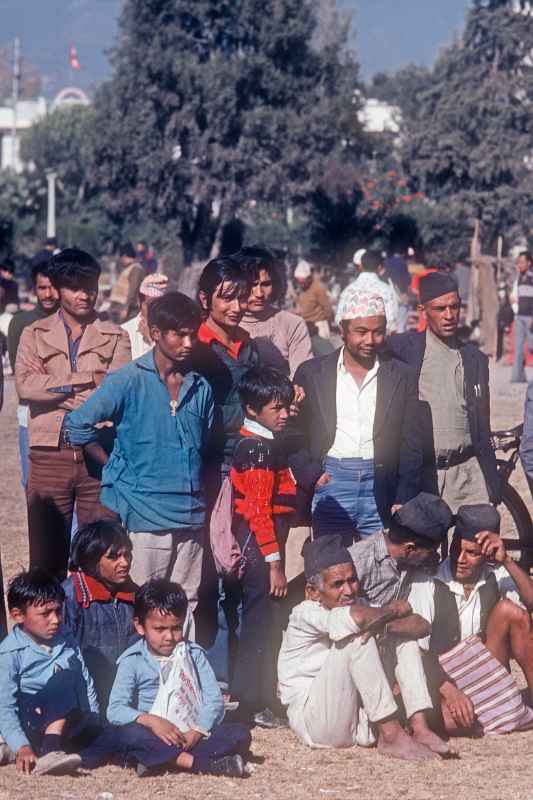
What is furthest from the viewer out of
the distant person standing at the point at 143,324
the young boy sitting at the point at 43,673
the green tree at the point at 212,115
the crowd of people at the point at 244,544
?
the green tree at the point at 212,115

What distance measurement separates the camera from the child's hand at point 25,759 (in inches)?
210

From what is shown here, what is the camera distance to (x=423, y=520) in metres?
6.04

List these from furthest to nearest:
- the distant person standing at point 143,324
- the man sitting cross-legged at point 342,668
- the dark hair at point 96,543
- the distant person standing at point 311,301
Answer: the distant person standing at point 311,301
the distant person standing at point 143,324
the dark hair at point 96,543
the man sitting cross-legged at point 342,668

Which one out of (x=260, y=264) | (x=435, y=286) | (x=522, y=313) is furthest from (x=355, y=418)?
(x=522, y=313)

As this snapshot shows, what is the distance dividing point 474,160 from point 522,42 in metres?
6.57

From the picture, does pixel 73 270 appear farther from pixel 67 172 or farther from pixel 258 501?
pixel 67 172

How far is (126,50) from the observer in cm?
5025

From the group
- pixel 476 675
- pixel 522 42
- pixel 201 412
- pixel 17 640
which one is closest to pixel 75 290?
pixel 201 412

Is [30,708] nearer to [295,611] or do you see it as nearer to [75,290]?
[295,611]

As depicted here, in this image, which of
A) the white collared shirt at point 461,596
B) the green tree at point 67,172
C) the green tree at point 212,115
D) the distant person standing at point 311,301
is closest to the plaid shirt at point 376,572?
the white collared shirt at point 461,596

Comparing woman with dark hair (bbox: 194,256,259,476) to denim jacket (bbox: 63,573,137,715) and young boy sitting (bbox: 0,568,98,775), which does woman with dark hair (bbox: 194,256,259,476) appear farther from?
young boy sitting (bbox: 0,568,98,775)

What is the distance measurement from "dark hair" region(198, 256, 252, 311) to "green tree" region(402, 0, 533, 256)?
114 ft

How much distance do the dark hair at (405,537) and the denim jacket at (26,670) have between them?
137cm

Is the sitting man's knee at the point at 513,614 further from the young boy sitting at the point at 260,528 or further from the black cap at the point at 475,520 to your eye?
the young boy sitting at the point at 260,528
